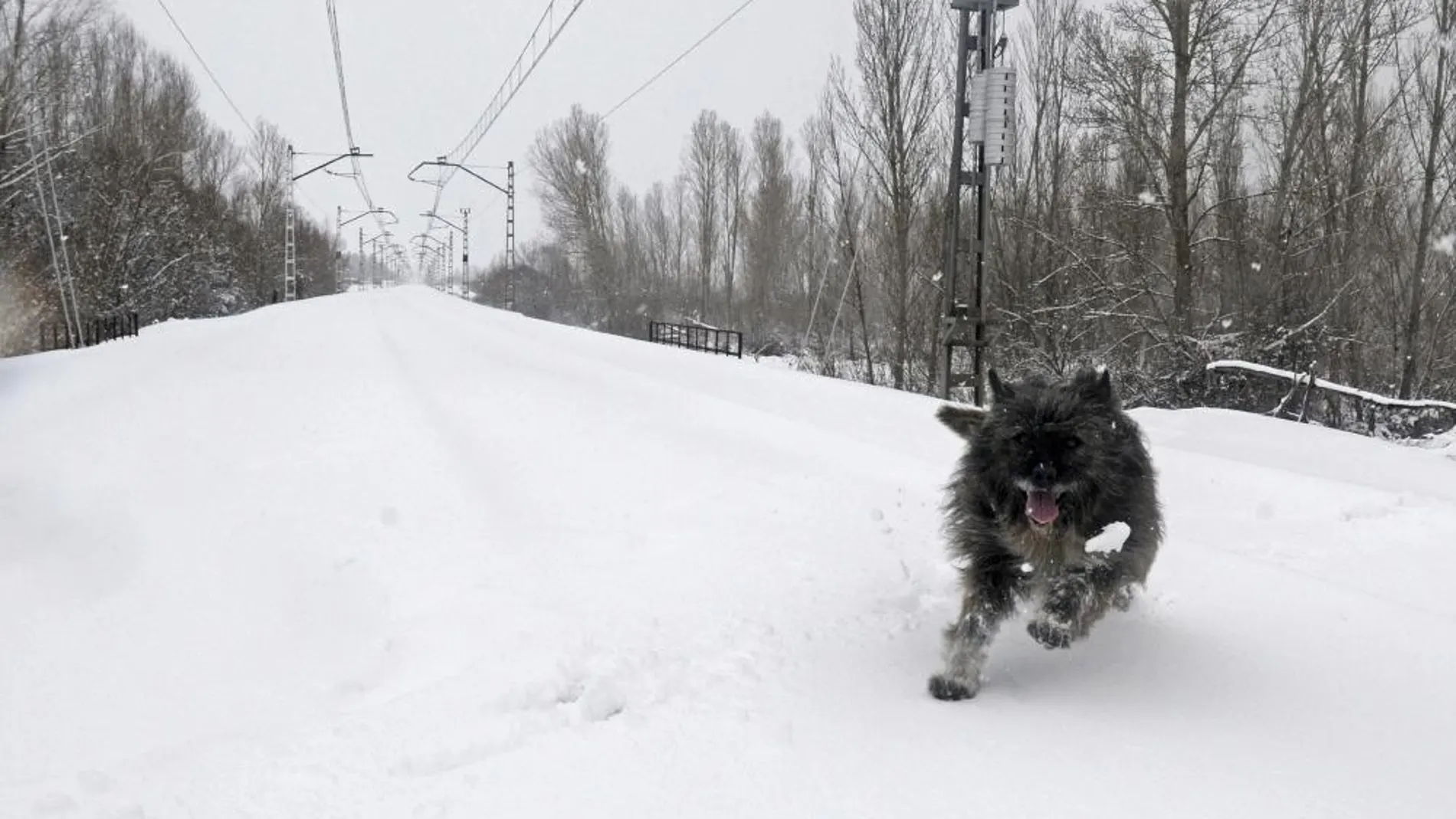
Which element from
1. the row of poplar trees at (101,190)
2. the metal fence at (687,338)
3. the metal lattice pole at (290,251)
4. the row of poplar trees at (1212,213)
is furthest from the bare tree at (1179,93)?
the metal lattice pole at (290,251)

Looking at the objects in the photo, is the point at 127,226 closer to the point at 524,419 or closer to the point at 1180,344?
the point at 524,419

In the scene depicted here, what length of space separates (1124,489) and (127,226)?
36.4 m

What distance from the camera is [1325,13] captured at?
18953 millimetres

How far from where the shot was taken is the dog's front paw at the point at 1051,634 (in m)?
3.13

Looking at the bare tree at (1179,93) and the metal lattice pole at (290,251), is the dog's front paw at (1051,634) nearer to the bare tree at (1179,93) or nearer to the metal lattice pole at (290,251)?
the bare tree at (1179,93)

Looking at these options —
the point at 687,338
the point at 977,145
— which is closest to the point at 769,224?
the point at 687,338

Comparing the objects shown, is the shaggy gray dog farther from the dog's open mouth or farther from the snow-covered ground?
the snow-covered ground

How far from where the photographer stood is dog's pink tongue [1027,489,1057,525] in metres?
2.96

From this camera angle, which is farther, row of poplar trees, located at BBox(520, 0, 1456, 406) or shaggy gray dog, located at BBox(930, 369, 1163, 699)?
row of poplar trees, located at BBox(520, 0, 1456, 406)

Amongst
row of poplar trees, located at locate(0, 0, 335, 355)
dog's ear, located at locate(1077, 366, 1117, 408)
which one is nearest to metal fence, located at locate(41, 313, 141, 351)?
row of poplar trees, located at locate(0, 0, 335, 355)

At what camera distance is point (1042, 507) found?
2979 mm

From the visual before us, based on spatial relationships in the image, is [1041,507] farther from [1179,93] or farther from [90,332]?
[90,332]

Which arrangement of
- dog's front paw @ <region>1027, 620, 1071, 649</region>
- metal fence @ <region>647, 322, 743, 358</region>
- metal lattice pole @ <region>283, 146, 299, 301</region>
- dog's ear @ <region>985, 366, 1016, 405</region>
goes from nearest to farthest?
dog's front paw @ <region>1027, 620, 1071, 649</region>
dog's ear @ <region>985, 366, 1016, 405</region>
metal fence @ <region>647, 322, 743, 358</region>
metal lattice pole @ <region>283, 146, 299, 301</region>

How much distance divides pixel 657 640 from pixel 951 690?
1.25 m
